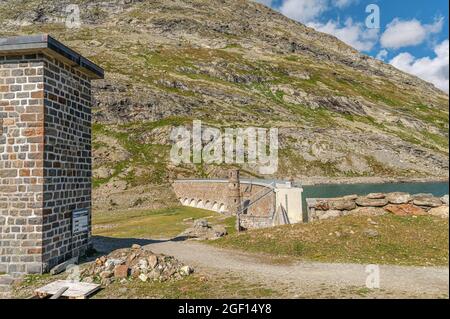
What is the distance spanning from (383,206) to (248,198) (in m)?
33.5

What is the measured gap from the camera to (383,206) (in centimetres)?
2284

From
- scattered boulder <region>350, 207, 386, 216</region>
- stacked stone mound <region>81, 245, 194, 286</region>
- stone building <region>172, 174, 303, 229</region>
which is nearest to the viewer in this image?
stacked stone mound <region>81, 245, 194, 286</region>

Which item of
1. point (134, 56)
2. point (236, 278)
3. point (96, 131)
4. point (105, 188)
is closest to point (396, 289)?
point (236, 278)

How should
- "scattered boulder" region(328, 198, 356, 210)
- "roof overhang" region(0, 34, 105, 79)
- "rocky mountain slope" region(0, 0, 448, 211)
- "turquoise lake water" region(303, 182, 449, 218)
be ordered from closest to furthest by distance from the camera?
1. "roof overhang" region(0, 34, 105, 79)
2. "scattered boulder" region(328, 198, 356, 210)
3. "turquoise lake water" region(303, 182, 449, 218)
4. "rocky mountain slope" region(0, 0, 448, 211)

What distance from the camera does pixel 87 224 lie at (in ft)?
62.8

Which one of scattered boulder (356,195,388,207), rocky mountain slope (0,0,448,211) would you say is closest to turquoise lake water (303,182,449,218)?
rocky mountain slope (0,0,448,211)

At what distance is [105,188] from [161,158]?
58.7 feet

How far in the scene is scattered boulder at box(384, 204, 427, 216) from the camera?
71.2 feet

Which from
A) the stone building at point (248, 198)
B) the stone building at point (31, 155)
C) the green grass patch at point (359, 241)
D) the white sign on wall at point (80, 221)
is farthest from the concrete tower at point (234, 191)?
the stone building at point (31, 155)

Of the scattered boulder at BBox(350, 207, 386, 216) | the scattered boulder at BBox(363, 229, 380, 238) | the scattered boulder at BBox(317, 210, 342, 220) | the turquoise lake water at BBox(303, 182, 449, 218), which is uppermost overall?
the scattered boulder at BBox(350, 207, 386, 216)

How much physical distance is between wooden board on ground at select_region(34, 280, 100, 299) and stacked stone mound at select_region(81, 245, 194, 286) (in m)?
0.72

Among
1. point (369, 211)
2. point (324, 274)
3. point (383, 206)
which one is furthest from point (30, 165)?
point (383, 206)

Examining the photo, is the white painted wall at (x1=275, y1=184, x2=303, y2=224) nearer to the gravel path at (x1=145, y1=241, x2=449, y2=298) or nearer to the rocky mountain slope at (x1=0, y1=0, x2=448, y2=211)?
the gravel path at (x1=145, y1=241, x2=449, y2=298)

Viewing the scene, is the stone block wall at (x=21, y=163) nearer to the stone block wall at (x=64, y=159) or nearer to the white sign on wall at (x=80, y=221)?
the stone block wall at (x=64, y=159)
